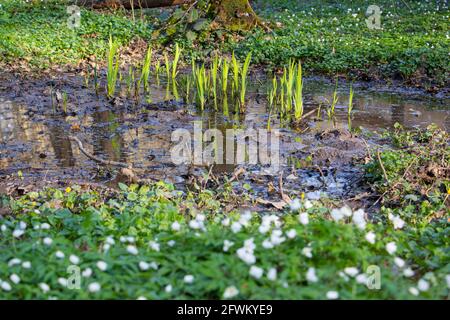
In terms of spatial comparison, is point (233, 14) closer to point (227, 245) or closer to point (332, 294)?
point (227, 245)

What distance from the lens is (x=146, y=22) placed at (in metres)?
14.3

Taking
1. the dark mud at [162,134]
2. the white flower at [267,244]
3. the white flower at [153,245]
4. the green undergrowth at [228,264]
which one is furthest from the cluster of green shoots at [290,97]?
the white flower at [267,244]

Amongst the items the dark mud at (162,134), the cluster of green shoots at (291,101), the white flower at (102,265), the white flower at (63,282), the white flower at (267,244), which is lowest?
the dark mud at (162,134)

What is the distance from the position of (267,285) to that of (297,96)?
502 centimetres

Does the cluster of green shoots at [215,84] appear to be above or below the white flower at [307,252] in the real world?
below

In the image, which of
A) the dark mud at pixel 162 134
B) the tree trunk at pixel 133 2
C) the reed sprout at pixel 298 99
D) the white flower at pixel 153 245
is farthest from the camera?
the tree trunk at pixel 133 2

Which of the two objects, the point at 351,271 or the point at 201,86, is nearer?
the point at 351,271

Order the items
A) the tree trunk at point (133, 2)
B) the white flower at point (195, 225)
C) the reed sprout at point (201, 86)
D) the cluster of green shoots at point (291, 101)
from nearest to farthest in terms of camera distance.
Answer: the white flower at point (195, 225)
the cluster of green shoots at point (291, 101)
the reed sprout at point (201, 86)
the tree trunk at point (133, 2)

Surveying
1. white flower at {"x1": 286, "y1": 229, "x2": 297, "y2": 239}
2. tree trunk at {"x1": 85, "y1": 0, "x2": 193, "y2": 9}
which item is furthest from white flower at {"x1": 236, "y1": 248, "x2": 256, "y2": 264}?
tree trunk at {"x1": 85, "y1": 0, "x2": 193, "y2": 9}

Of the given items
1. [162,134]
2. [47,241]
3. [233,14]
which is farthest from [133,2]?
[47,241]

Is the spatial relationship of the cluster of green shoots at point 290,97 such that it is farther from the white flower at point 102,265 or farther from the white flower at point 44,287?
the white flower at point 44,287

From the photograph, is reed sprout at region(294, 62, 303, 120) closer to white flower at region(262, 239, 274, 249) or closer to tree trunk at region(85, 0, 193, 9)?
white flower at region(262, 239, 274, 249)

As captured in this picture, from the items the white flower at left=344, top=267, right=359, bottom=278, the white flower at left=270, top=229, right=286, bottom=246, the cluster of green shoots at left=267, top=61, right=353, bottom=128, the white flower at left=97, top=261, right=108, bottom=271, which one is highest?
the white flower at left=270, top=229, right=286, bottom=246

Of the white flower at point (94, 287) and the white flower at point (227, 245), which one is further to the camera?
the white flower at point (227, 245)
